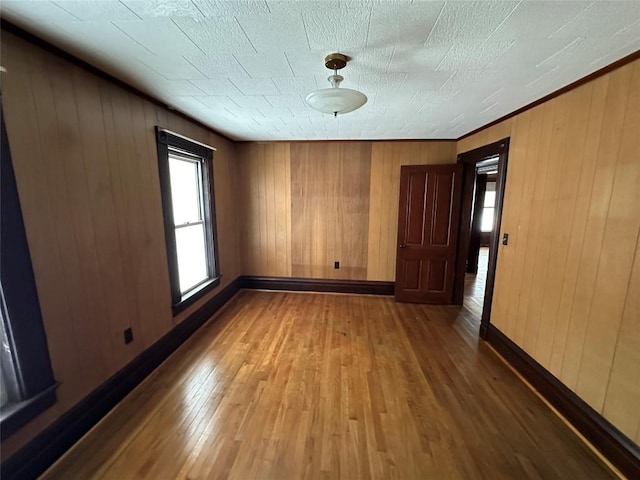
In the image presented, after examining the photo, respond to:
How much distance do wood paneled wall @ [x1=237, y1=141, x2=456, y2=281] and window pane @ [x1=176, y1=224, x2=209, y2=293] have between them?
1.00m

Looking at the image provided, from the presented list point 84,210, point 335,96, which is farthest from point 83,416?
point 335,96

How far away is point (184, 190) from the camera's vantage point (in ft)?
9.95

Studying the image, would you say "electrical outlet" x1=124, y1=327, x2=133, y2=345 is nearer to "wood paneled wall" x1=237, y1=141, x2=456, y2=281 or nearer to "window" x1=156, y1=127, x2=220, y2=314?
"window" x1=156, y1=127, x2=220, y2=314

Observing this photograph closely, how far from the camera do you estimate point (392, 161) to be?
12.9 ft

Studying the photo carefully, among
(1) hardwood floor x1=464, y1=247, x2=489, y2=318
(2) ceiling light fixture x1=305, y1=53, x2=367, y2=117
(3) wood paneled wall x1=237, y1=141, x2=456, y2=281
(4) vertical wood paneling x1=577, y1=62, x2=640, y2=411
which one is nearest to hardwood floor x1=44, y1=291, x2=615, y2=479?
(4) vertical wood paneling x1=577, y1=62, x2=640, y2=411

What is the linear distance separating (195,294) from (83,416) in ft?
4.65

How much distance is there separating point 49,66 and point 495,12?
2.32 m

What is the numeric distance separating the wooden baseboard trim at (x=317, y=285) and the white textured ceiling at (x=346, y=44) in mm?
2673

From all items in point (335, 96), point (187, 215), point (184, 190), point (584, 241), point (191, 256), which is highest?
point (335, 96)

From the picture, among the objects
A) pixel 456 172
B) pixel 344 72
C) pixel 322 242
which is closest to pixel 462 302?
pixel 456 172

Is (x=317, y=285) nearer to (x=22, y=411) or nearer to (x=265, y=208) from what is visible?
(x=265, y=208)

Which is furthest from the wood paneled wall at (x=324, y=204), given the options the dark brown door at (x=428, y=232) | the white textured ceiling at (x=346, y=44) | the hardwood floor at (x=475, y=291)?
the white textured ceiling at (x=346, y=44)

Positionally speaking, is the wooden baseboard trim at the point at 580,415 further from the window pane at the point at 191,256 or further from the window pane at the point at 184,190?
the window pane at the point at 184,190

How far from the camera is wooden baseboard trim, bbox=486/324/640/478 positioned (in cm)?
148
